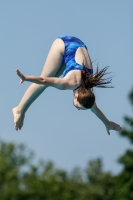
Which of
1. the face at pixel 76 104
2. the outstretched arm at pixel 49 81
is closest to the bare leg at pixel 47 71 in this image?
the outstretched arm at pixel 49 81

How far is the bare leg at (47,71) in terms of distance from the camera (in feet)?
53.6

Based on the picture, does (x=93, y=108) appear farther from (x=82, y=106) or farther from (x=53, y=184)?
(x=53, y=184)

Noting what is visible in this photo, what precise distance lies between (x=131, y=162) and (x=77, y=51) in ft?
148

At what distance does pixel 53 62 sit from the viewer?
16.3 meters

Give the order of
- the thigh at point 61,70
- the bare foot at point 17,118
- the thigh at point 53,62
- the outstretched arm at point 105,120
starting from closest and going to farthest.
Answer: the thigh at point 53,62, the thigh at point 61,70, the outstretched arm at point 105,120, the bare foot at point 17,118

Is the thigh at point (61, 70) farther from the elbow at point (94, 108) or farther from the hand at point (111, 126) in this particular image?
the hand at point (111, 126)

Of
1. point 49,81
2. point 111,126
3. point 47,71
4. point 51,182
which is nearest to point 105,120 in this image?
point 111,126

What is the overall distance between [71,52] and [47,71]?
561 mm

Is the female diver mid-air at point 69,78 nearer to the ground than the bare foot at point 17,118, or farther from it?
farther from it

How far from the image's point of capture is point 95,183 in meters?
93.2

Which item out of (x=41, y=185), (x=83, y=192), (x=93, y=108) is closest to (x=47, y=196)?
(x=41, y=185)

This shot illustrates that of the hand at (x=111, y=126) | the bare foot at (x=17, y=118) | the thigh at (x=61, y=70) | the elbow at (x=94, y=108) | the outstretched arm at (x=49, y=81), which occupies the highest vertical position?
the thigh at (x=61, y=70)

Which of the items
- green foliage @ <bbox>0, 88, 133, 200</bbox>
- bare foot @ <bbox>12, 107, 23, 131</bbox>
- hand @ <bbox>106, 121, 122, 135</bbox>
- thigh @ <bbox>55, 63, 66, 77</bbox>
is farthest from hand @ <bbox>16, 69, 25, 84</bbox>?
green foliage @ <bbox>0, 88, 133, 200</bbox>

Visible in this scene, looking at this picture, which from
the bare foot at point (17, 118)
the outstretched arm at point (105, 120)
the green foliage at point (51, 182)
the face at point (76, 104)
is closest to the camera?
the face at point (76, 104)
